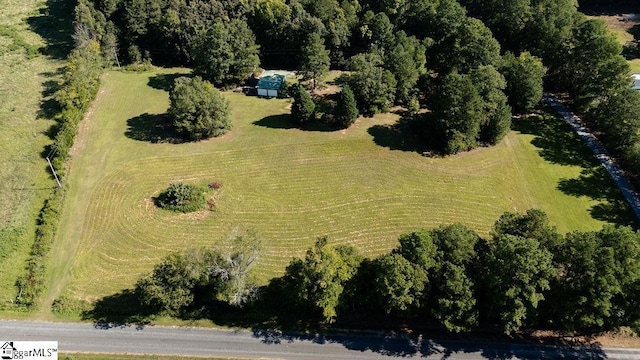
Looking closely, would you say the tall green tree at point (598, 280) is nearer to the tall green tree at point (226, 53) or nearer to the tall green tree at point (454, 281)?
the tall green tree at point (454, 281)

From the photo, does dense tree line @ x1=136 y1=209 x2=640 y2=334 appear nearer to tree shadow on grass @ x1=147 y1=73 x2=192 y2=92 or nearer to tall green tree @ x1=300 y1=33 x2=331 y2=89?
tall green tree @ x1=300 y1=33 x2=331 y2=89

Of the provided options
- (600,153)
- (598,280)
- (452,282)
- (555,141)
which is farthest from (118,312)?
(600,153)

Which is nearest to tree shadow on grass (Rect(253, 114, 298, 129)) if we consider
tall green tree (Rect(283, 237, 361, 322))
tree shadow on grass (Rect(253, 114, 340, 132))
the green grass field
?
tree shadow on grass (Rect(253, 114, 340, 132))

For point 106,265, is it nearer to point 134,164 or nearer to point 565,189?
point 134,164

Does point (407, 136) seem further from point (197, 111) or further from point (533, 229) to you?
point (197, 111)

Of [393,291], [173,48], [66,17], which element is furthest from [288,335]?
[66,17]

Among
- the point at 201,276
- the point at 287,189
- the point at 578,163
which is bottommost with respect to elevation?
the point at 201,276
